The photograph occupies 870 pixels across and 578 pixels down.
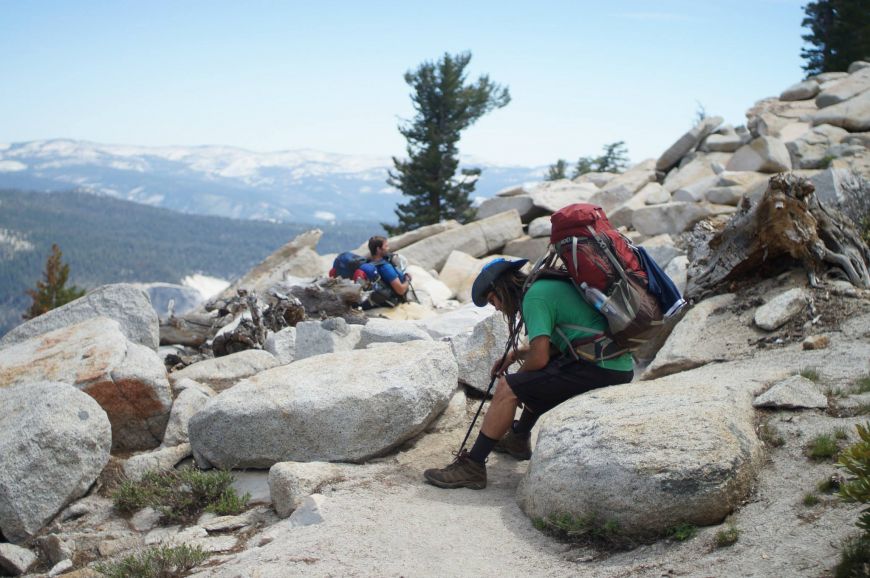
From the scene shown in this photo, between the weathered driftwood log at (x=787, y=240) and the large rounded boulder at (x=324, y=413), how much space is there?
4.62 m

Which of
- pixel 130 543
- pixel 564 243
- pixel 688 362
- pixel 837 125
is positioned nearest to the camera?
pixel 564 243

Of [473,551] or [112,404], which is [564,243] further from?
[112,404]

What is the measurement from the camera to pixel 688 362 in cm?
861

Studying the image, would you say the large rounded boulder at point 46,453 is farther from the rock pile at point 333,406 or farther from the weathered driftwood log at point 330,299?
the weathered driftwood log at point 330,299

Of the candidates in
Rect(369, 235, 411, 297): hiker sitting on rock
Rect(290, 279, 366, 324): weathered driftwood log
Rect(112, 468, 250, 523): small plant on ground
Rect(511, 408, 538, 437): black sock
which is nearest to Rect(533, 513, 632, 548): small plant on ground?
Rect(511, 408, 538, 437): black sock

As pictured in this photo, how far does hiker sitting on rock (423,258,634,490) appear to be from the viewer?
6.14 metres

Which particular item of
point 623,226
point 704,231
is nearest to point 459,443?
point 704,231

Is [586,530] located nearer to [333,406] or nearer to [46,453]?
[333,406]

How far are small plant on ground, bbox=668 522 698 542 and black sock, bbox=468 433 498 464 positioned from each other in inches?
74.4

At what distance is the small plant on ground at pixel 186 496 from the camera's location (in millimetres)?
7094

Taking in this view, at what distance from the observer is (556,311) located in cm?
620

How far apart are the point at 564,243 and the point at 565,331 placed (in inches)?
29.1

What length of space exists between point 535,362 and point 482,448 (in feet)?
3.05

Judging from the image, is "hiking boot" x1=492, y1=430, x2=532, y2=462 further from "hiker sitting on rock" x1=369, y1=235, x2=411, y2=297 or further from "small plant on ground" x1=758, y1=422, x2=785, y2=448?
"hiker sitting on rock" x1=369, y1=235, x2=411, y2=297
